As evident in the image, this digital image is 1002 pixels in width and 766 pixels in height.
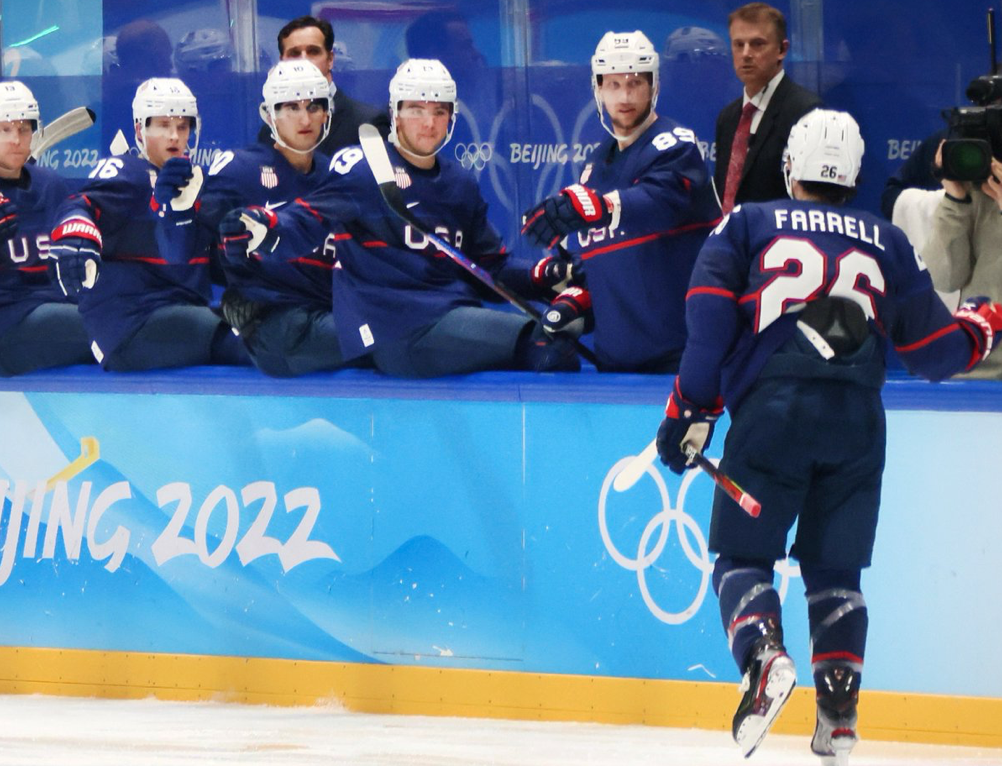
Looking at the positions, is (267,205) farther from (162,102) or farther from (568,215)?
(568,215)

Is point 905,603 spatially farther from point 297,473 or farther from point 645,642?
point 297,473

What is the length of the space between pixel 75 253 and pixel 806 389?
8.76 feet

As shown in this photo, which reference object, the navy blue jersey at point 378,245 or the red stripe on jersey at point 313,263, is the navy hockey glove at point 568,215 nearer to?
the navy blue jersey at point 378,245

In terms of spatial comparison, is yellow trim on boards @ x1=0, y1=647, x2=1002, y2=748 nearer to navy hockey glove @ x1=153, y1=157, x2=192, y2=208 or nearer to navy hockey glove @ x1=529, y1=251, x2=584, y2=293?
navy hockey glove @ x1=529, y1=251, x2=584, y2=293

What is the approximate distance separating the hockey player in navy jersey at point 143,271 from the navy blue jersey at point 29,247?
351 mm

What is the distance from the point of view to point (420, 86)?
603 centimetres

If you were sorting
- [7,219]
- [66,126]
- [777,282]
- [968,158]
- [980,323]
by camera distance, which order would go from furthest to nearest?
[66,126], [7,219], [968,158], [980,323], [777,282]

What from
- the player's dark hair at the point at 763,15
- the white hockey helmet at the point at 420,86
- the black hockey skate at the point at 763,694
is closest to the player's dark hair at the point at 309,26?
the white hockey helmet at the point at 420,86

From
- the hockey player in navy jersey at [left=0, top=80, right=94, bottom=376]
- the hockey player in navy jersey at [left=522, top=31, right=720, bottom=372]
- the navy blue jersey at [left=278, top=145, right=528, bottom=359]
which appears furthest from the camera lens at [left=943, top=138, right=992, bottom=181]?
the hockey player in navy jersey at [left=0, top=80, right=94, bottom=376]

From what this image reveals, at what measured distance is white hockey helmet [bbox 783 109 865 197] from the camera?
4715 millimetres

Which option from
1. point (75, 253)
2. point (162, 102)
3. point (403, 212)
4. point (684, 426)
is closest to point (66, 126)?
point (162, 102)

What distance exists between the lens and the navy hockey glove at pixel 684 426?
15.5 feet

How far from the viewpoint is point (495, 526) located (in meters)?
5.93

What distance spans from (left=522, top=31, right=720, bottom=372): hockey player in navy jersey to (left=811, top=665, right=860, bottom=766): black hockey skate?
1504 millimetres
